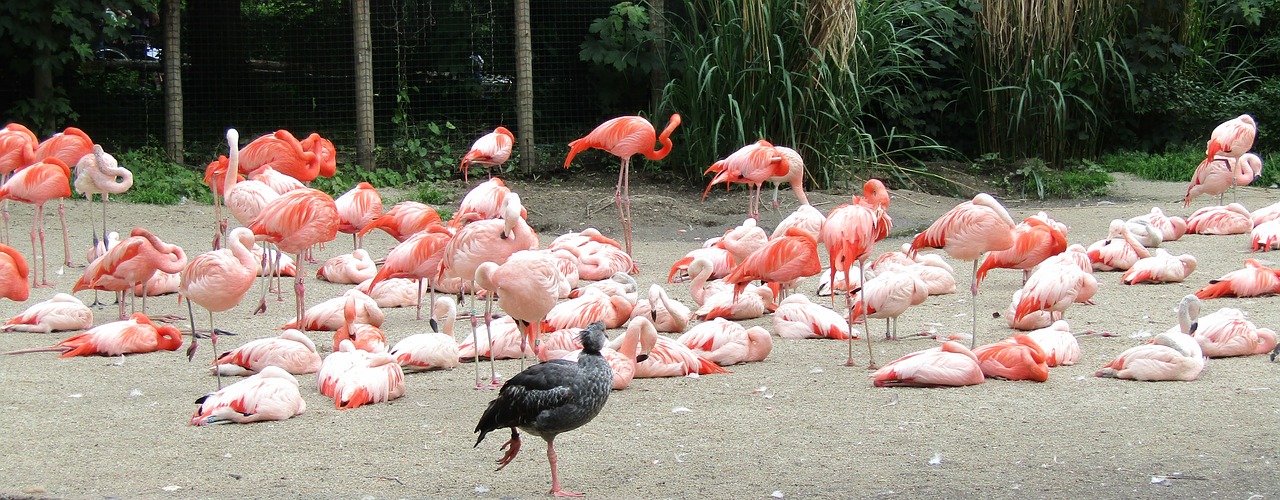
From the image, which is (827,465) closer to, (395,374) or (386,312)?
(395,374)

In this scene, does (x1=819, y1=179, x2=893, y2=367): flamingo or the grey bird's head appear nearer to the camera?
the grey bird's head

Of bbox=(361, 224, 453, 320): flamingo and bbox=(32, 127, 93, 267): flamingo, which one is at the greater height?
bbox=(32, 127, 93, 267): flamingo

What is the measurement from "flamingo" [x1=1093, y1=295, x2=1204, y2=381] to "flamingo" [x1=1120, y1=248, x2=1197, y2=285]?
222cm

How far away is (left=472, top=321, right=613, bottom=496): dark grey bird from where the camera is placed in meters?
3.46

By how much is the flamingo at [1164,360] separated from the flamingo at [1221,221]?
13.7 feet

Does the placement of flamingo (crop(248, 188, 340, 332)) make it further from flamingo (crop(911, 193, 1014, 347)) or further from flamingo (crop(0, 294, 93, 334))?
flamingo (crop(911, 193, 1014, 347))

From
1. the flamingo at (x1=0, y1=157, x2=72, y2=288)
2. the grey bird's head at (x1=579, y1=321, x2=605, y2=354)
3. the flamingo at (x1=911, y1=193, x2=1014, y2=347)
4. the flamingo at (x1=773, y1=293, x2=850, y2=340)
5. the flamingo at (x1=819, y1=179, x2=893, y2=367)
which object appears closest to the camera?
the grey bird's head at (x1=579, y1=321, x2=605, y2=354)

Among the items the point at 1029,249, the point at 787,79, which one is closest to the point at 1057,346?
the point at 1029,249

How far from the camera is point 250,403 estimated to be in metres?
4.28

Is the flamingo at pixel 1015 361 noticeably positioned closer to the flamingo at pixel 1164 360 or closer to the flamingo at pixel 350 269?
the flamingo at pixel 1164 360

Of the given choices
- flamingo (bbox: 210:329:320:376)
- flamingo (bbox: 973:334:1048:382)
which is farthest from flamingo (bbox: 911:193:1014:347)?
flamingo (bbox: 210:329:320:376)

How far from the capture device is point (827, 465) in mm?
3707

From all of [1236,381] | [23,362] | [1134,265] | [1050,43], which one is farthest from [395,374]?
[1050,43]

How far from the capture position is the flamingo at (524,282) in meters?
4.69
